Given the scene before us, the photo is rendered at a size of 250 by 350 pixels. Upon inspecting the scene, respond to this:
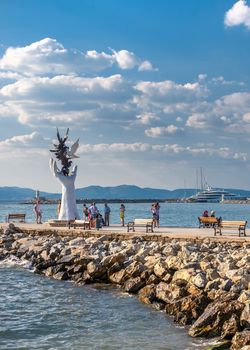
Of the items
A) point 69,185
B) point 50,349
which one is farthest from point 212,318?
point 69,185

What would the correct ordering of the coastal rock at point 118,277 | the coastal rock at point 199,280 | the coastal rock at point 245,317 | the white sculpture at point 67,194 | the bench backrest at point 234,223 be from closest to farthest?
the coastal rock at point 245,317
the coastal rock at point 199,280
the coastal rock at point 118,277
the bench backrest at point 234,223
the white sculpture at point 67,194

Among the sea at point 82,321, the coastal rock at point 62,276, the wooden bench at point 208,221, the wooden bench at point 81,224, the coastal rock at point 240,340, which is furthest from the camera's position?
the wooden bench at point 81,224

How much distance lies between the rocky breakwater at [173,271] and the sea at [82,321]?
1.45 feet

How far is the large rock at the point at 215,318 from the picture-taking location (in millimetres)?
12305

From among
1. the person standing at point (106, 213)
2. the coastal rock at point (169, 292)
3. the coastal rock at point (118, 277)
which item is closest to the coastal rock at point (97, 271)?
the coastal rock at point (118, 277)

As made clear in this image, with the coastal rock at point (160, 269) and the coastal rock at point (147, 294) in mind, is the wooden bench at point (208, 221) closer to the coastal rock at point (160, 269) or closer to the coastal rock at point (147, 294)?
the coastal rock at point (160, 269)

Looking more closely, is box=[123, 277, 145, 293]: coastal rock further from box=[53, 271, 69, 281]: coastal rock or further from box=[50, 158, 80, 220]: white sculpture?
box=[50, 158, 80, 220]: white sculpture

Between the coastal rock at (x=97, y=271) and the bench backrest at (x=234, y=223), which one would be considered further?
the bench backrest at (x=234, y=223)

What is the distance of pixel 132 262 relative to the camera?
18.9 m

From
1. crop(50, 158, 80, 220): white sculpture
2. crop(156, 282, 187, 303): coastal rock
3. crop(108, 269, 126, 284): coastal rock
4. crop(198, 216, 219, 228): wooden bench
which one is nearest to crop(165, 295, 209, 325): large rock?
crop(156, 282, 187, 303): coastal rock

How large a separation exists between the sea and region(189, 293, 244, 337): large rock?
0.28m

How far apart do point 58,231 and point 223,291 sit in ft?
53.5

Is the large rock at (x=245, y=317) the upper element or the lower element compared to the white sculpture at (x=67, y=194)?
lower

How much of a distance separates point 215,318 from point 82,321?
3570mm
